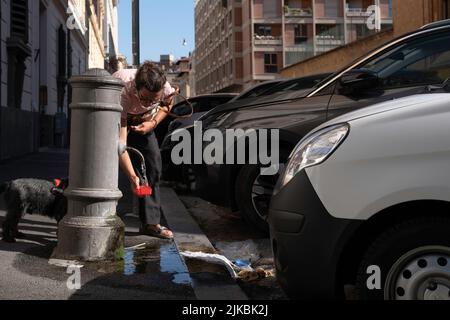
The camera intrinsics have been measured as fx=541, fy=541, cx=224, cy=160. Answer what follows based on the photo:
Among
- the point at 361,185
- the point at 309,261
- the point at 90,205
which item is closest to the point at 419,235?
the point at 361,185

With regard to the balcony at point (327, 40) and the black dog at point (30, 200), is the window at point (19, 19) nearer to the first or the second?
the black dog at point (30, 200)

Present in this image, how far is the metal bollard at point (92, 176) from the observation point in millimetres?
4199

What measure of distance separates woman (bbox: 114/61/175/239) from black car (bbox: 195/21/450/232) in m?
0.54

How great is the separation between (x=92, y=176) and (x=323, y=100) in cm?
207

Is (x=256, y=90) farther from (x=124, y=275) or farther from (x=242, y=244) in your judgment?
(x=124, y=275)

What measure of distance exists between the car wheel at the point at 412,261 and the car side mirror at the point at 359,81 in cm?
207

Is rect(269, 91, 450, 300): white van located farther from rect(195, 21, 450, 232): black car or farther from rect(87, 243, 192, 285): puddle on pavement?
rect(195, 21, 450, 232): black car

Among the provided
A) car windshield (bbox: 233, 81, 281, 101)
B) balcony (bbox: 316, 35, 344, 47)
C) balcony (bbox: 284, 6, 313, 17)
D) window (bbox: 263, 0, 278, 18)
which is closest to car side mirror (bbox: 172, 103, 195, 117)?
car windshield (bbox: 233, 81, 281, 101)

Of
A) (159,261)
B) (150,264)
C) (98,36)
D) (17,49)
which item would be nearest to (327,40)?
(17,49)

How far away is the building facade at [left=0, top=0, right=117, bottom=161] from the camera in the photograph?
547 inches

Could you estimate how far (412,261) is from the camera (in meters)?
2.43

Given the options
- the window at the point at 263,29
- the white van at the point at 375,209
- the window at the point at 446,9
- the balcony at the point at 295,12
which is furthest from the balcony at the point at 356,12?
the white van at the point at 375,209
